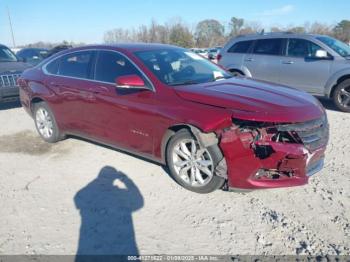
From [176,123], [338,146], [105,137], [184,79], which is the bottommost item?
[338,146]

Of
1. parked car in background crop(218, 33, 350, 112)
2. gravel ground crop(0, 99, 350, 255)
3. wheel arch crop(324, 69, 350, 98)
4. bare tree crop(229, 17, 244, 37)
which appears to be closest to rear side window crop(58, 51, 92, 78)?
gravel ground crop(0, 99, 350, 255)

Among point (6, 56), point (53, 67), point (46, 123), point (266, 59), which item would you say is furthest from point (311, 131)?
point (6, 56)

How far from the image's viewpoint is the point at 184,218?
333cm

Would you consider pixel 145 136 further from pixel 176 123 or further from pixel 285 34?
pixel 285 34

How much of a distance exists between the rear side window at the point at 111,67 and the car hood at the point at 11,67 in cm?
485

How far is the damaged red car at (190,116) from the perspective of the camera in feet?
10.9

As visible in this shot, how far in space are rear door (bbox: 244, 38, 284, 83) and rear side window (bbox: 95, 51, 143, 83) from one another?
5189 millimetres

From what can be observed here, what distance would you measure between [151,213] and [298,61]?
6.19m

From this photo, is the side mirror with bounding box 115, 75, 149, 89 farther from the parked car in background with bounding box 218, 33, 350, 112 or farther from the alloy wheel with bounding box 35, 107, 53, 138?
the parked car in background with bounding box 218, 33, 350, 112

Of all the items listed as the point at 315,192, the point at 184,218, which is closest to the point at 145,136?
the point at 184,218

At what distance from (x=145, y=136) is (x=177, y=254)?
169 cm

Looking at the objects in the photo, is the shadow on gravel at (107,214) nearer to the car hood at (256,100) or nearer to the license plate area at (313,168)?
the car hood at (256,100)

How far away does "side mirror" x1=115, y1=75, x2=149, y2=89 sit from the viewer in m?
3.91

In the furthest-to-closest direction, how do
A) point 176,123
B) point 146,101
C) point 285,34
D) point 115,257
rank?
point 285,34 < point 146,101 < point 176,123 < point 115,257
